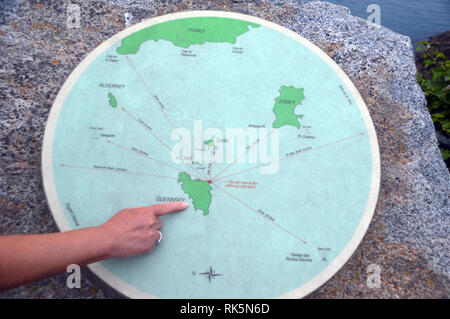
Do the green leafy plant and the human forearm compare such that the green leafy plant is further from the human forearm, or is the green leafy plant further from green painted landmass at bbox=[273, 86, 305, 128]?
the human forearm

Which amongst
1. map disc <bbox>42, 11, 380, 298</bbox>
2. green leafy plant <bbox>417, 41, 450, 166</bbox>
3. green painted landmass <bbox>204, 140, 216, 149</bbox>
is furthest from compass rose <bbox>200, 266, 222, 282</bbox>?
green leafy plant <bbox>417, 41, 450, 166</bbox>

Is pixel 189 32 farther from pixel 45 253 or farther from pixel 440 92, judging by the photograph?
pixel 440 92

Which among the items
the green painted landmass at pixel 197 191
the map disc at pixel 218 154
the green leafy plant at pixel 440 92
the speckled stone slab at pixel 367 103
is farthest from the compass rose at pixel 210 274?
the green leafy plant at pixel 440 92

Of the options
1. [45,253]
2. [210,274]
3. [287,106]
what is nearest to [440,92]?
[287,106]

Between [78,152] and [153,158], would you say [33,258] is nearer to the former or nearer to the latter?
[78,152]
